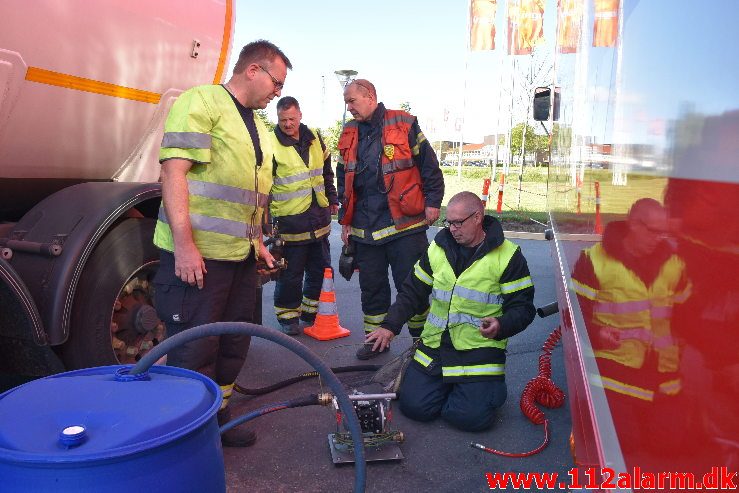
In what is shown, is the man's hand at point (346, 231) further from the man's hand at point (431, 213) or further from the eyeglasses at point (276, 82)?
the eyeglasses at point (276, 82)

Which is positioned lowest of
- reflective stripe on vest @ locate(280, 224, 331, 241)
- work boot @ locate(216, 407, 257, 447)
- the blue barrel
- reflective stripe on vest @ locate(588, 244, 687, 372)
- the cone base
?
the cone base

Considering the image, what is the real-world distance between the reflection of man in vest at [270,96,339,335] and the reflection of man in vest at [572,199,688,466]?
329 cm

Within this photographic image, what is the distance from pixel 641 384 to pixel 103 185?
2.59m

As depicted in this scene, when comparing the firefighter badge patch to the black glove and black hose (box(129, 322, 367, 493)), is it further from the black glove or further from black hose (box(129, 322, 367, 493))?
black hose (box(129, 322, 367, 493))

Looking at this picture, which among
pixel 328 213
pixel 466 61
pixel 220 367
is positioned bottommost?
pixel 220 367

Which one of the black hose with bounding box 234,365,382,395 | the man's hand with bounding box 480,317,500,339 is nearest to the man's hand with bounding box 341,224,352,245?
the black hose with bounding box 234,365,382,395

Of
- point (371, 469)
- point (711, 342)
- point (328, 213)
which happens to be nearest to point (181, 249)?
point (371, 469)

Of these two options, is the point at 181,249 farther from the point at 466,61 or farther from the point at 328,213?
the point at 466,61

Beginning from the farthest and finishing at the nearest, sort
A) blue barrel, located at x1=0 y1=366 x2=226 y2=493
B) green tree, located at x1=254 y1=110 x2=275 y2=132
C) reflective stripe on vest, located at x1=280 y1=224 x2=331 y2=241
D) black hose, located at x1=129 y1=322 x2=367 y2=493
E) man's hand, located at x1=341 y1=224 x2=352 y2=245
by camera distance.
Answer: reflective stripe on vest, located at x1=280 y1=224 x2=331 y2=241 → man's hand, located at x1=341 y1=224 x2=352 y2=245 → green tree, located at x1=254 y1=110 x2=275 y2=132 → black hose, located at x1=129 y1=322 x2=367 y2=493 → blue barrel, located at x1=0 y1=366 x2=226 y2=493

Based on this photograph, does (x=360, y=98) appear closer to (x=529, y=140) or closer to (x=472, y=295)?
(x=472, y=295)

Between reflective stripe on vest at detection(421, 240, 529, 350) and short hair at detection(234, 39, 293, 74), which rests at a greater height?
short hair at detection(234, 39, 293, 74)

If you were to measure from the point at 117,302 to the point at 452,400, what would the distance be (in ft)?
5.62

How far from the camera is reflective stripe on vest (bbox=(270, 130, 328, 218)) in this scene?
4508mm

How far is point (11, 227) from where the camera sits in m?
2.68
